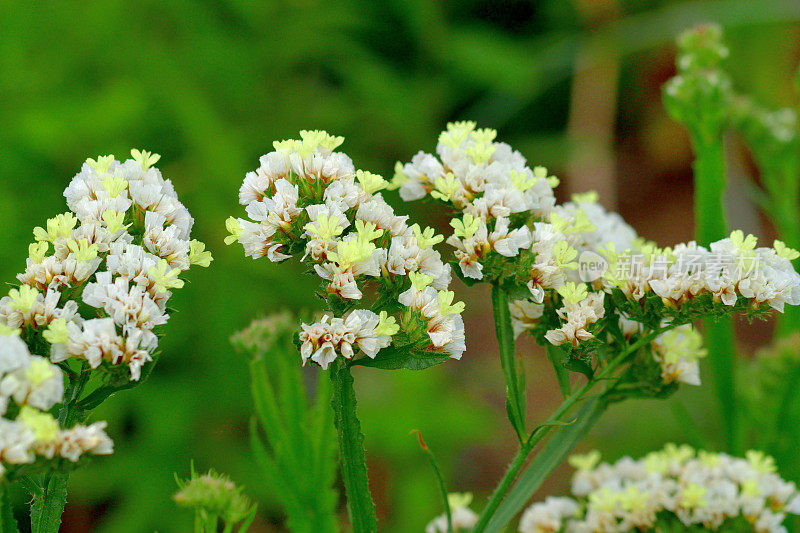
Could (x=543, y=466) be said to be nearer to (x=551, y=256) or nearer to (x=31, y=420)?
(x=551, y=256)

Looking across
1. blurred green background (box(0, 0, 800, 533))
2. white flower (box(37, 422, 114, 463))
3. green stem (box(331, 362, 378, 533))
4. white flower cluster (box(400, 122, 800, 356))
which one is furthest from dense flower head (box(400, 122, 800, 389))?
blurred green background (box(0, 0, 800, 533))

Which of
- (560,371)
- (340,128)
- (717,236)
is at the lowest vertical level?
(560,371)

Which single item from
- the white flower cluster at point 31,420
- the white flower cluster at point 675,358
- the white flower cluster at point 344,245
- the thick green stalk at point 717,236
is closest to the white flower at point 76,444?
the white flower cluster at point 31,420

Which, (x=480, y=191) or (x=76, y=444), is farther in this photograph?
(x=480, y=191)

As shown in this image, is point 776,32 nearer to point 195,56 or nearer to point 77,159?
point 195,56

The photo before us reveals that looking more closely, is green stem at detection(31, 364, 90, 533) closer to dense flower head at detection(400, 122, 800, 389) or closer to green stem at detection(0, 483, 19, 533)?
green stem at detection(0, 483, 19, 533)

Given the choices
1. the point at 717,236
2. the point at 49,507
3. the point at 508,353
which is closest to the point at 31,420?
the point at 49,507

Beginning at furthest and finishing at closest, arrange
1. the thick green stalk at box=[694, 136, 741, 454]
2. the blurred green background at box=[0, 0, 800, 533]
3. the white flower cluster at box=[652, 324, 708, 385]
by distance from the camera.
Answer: the blurred green background at box=[0, 0, 800, 533], the thick green stalk at box=[694, 136, 741, 454], the white flower cluster at box=[652, 324, 708, 385]
